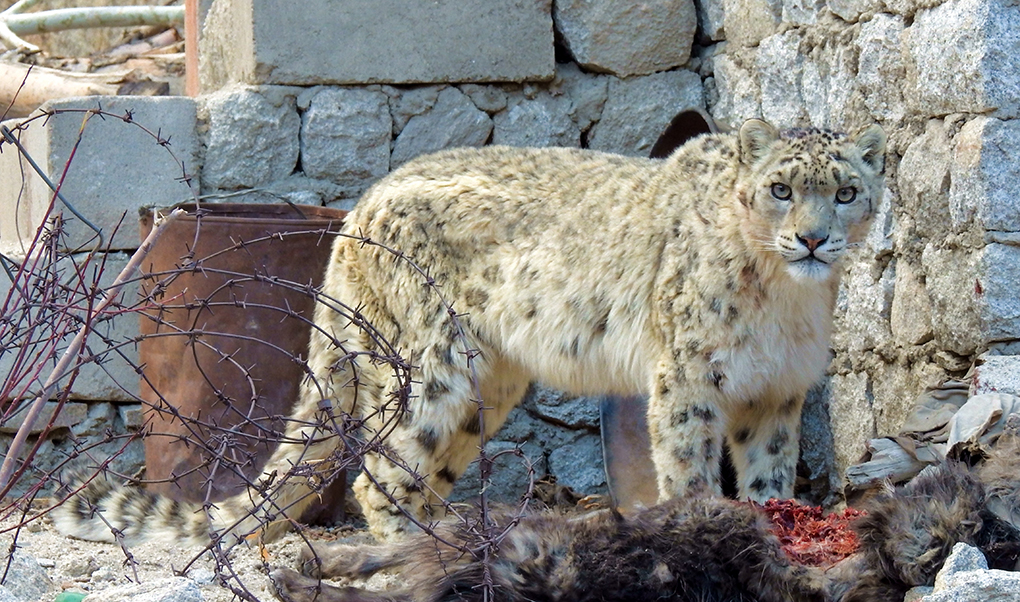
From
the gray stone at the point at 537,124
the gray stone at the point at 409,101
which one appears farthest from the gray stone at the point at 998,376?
the gray stone at the point at 409,101

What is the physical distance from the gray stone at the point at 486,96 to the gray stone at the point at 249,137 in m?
0.84

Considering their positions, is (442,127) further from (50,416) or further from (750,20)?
(50,416)

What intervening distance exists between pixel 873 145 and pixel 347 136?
2.62 metres

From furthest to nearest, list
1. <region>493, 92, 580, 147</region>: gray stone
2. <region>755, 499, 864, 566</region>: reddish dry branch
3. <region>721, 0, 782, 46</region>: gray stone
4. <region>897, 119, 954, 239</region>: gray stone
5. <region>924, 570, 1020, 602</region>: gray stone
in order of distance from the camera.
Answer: <region>493, 92, 580, 147</region>: gray stone
<region>721, 0, 782, 46</region>: gray stone
<region>897, 119, 954, 239</region>: gray stone
<region>755, 499, 864, 566</region>: reddish dry branch
<region>924, 570, 1020, 602</region>: gray stone

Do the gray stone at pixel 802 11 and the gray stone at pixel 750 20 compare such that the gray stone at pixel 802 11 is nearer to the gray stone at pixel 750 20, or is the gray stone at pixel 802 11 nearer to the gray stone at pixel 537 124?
the gray stone at pixel 750 20

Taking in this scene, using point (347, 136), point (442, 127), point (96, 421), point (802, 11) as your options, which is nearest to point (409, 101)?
point (442, 127)

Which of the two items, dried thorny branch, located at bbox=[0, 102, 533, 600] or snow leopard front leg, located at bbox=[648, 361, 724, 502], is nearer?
dried thorny branch, located at bbox=[0, 102, 533, 600]

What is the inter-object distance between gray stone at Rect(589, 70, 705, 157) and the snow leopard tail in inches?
108

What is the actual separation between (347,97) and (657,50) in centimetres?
156

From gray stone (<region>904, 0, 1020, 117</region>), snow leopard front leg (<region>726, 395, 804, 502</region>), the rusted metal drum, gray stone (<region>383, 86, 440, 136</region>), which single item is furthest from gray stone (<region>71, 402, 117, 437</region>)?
gray stone (<region>904, 0, 1020, 117</region>)

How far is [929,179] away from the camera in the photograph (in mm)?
4152

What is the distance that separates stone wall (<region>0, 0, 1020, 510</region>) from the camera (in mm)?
4102

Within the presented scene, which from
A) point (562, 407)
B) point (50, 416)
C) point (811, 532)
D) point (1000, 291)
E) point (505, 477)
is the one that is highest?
point (1000, 291)

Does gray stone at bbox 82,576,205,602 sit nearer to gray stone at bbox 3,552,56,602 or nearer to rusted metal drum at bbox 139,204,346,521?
gray stone at bbox 3,552,56,602
